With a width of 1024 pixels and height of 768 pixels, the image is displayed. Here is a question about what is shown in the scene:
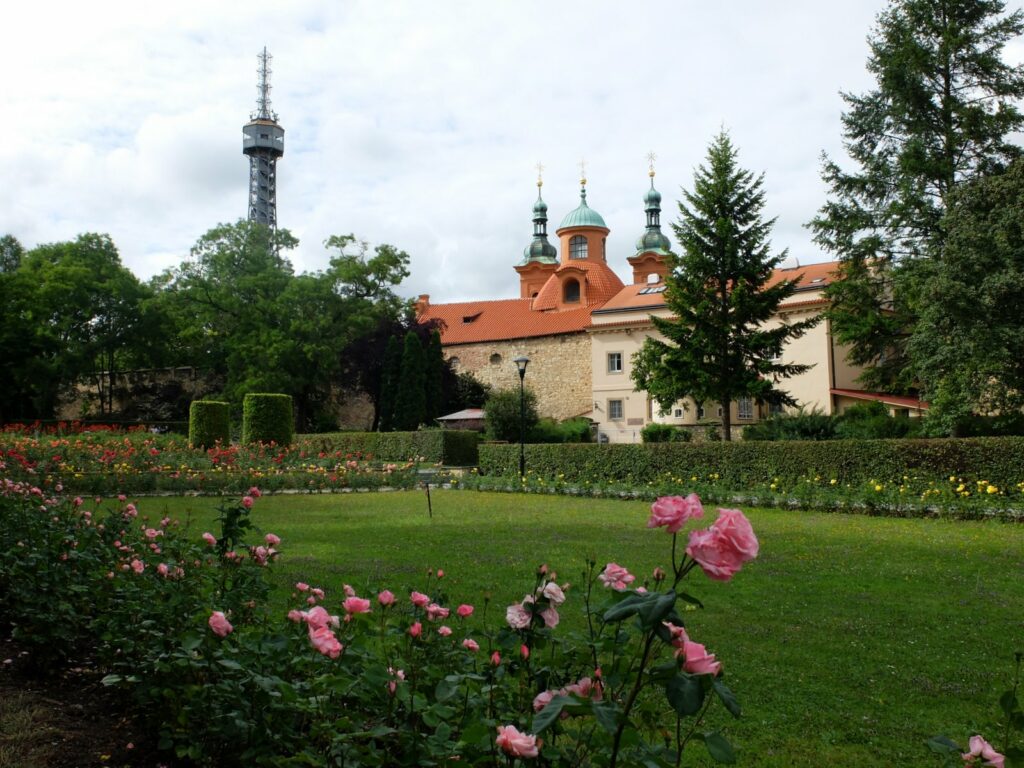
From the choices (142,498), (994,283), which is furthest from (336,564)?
(994,283)

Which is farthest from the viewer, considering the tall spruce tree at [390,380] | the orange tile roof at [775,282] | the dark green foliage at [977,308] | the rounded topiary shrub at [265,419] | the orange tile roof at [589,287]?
the orange tile roof at [589,287]

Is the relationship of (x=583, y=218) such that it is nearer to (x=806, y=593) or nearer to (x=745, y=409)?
(x=745, y=409)

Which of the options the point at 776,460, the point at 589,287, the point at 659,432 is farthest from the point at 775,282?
the point at 776,460

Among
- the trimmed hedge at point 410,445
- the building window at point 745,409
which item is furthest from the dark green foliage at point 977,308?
the building window at point 745,409

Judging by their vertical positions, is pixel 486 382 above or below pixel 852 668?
above

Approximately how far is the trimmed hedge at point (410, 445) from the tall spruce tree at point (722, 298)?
20.4 feet

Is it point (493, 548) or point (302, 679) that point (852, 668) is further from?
point (493, 548)

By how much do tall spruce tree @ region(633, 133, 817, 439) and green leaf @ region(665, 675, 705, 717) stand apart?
23.1m

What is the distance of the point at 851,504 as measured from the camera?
13070mm

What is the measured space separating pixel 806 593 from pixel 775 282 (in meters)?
29.8

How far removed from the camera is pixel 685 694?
5.11 ft

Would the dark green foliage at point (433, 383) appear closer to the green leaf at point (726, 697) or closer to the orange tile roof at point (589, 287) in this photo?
the orange tile roof at point (589, 287)

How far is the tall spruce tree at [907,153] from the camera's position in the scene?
21438 mm

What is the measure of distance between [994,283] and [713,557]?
750 inches
